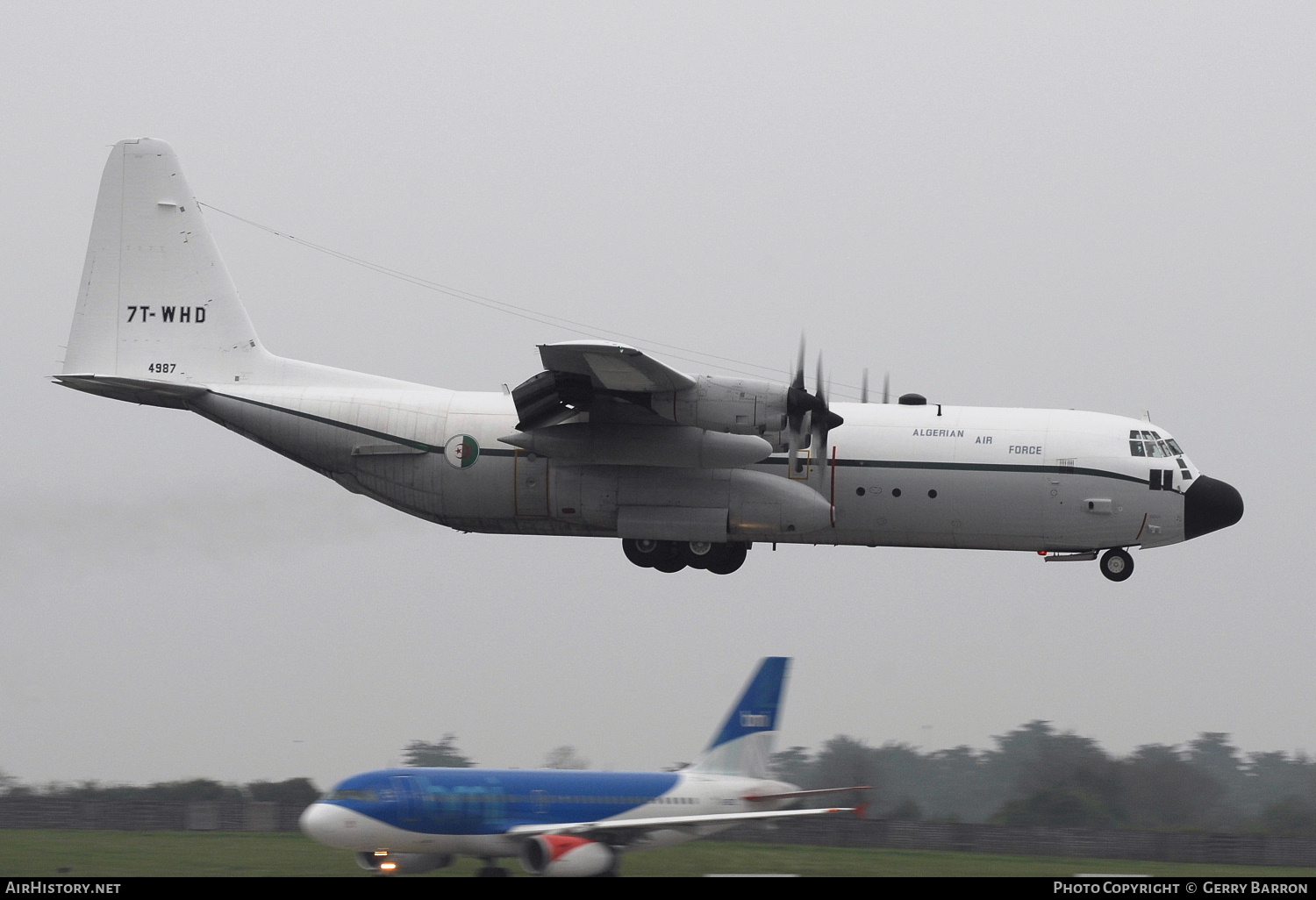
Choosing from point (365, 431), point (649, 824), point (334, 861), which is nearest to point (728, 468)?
point (365, 431)

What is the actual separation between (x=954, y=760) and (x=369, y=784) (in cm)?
2027

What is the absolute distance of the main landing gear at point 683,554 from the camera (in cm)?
3303

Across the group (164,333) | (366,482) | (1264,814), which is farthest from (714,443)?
(1264,814)

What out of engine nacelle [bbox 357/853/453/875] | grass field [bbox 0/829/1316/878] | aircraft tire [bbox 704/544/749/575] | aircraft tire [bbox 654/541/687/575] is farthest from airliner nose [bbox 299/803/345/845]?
aircraft tire [bbox 704/544/749/575]

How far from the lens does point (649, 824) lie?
2480 cm

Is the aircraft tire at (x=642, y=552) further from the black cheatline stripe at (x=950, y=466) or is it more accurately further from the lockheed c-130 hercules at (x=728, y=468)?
the black cheatline stripe at (x=950, y=466)

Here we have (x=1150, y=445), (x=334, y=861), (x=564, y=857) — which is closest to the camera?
(x=564, y=857)

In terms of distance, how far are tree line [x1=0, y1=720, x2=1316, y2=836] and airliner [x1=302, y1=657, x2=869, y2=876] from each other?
958cm

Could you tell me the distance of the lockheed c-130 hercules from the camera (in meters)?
31.0

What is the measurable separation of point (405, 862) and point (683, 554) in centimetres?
1075

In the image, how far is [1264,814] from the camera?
38031 mm

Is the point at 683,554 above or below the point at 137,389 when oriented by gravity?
below

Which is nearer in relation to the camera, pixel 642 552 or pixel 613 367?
pixel 613 367

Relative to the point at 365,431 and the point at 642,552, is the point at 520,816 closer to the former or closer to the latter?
the point at 642,552
